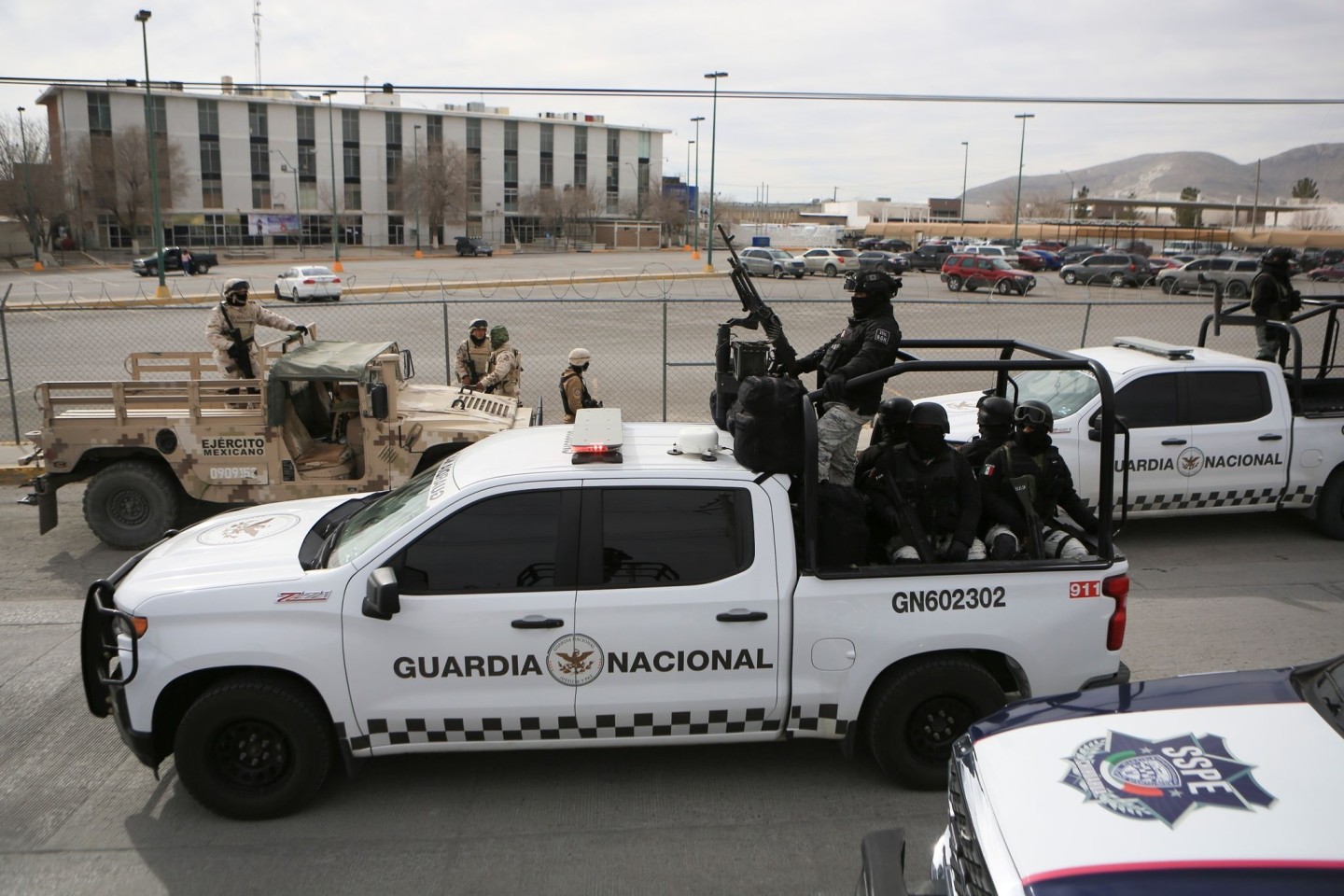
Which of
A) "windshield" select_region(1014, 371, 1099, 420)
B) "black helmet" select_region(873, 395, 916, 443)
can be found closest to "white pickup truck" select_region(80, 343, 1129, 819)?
"black helmet" select_region(873, 395, 916, 443)

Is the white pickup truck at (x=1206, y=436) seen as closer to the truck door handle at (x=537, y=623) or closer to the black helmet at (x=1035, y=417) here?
the black helmet at (x=1035, y=417)

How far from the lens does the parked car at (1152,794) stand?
270 centimetres

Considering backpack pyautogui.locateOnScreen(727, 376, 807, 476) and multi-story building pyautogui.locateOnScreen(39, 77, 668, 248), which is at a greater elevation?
multi-story building pyautogui.locateOnScreen(39, 77, 668, 248)

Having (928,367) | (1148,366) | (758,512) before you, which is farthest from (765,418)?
(1148,366)

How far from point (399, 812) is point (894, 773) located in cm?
233

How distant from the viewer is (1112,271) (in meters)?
45.9

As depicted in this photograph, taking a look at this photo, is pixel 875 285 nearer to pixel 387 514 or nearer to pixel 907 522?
pixel 907 522

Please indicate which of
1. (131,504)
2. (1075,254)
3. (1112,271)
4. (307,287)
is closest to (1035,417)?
(131,504)

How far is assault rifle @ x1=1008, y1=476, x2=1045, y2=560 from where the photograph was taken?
5.45 m

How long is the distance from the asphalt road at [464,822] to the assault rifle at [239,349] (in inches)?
169

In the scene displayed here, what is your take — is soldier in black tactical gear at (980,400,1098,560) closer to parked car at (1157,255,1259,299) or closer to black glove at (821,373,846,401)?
black glove at (821,373,846,401)

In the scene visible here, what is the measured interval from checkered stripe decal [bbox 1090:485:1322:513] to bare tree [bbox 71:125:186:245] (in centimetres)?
7967

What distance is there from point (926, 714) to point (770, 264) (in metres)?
43.3

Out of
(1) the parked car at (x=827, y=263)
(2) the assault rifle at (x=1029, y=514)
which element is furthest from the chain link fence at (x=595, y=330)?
(1) the parked car at (x=827, y=263)
